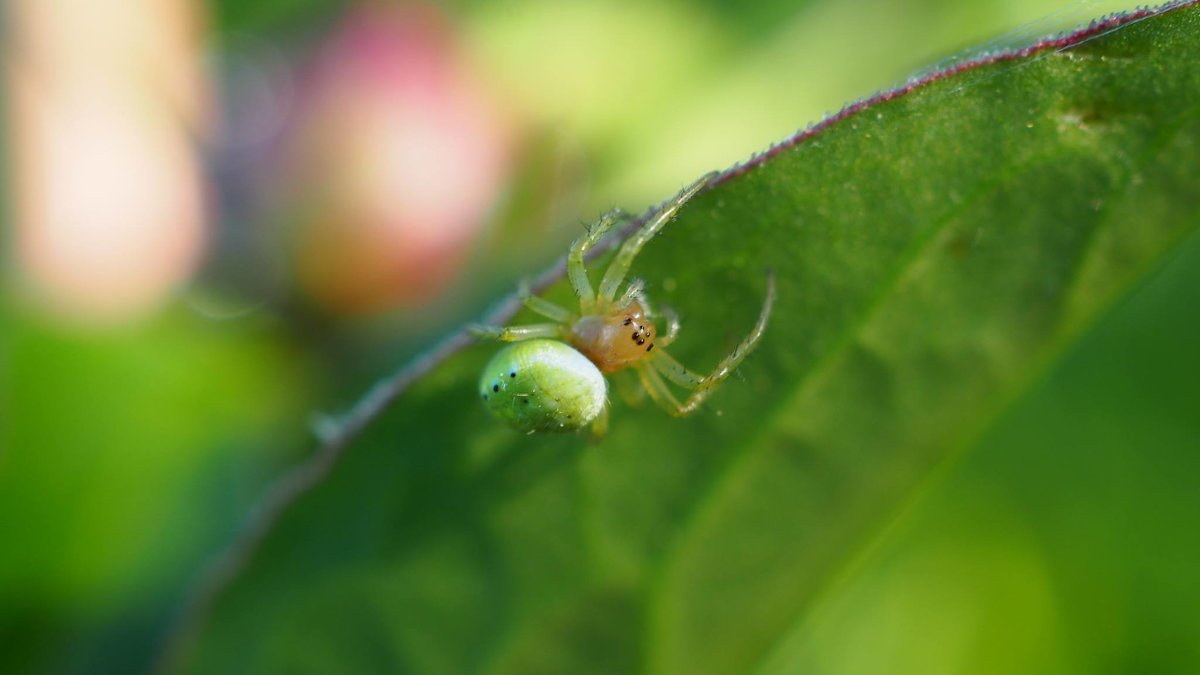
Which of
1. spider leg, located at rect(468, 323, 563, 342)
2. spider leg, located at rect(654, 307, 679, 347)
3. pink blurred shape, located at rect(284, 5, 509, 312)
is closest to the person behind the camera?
spider leg, located at rect(654, 307, 679, 347)

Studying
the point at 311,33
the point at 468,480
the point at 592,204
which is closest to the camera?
the point at 468,480

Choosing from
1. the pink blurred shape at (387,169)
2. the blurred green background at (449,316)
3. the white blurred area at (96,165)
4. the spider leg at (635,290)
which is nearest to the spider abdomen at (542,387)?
the spider leg at (635,290)

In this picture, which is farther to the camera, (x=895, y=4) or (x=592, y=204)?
(x=895, y=4)

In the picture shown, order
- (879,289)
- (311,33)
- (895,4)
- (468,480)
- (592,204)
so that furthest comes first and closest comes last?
(311,33) → (895,4) → (592,204) → (468,480) → (879,289)

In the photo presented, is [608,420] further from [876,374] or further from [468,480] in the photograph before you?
[876,374]

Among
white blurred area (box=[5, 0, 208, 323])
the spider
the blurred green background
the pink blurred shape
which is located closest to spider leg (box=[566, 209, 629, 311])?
the spider

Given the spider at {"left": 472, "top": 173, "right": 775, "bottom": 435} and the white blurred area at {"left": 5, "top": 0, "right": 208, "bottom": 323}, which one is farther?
the white blurred area at {"left": 5, "top": 0, "right": 208, "bottom": 323}

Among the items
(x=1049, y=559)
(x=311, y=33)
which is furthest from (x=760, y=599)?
(x=311, y=33)

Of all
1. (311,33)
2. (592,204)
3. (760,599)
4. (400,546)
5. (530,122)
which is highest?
(311,33)

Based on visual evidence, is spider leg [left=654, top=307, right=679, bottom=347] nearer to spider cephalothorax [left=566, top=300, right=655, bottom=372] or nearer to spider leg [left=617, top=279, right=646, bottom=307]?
spider leg [left=617, top=279, right=646, bottom=307]
